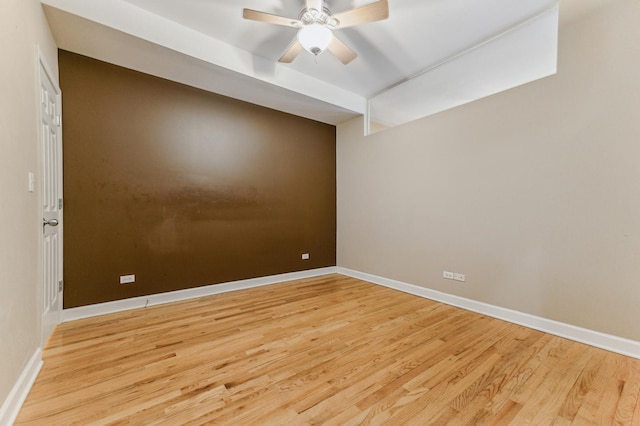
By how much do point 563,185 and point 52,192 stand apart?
454 cm

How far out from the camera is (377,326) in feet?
8.15

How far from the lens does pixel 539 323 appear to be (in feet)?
7.91

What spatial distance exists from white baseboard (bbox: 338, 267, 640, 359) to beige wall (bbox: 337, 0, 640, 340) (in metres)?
0.06

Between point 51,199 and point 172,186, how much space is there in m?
1.08

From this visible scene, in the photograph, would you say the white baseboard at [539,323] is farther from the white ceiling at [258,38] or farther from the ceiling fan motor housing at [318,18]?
the ceiling fan motor housing at [318,18]

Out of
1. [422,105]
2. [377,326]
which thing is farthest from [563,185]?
[377,326]

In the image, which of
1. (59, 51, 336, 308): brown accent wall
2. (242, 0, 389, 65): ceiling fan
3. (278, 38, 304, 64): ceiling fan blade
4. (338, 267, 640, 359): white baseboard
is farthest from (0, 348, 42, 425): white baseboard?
(338, 267, 640, 359): white baseboard

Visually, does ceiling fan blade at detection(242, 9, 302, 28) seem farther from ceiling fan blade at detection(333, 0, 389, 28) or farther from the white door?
the white door

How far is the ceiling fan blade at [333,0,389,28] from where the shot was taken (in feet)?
6.37

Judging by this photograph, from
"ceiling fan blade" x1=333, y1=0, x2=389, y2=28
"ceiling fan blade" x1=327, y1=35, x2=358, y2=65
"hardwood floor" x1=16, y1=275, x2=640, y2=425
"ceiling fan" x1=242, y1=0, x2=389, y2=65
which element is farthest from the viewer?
"ceiling fan blade" x1=327, y1=35, x2=358, y2=65

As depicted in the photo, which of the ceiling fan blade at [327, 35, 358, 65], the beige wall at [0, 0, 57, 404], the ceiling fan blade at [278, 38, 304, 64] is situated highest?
A: the ceiling fan blade at [278, 38, 304, 64]

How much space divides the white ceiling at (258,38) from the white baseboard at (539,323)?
2651 mm

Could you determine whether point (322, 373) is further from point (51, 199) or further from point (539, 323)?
point (51, 199)

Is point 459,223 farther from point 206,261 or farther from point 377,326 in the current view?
point 206,261
